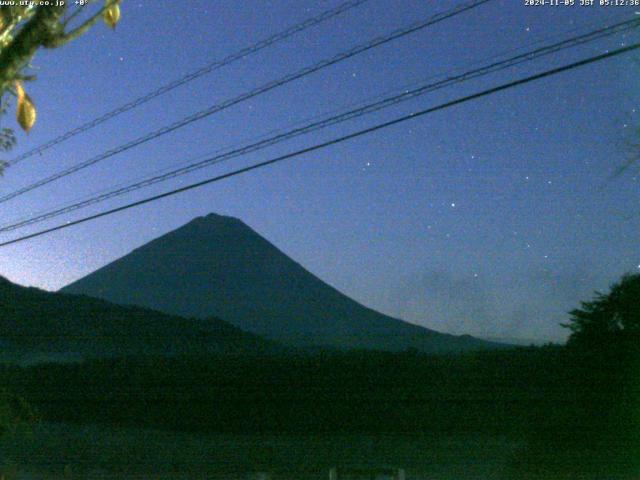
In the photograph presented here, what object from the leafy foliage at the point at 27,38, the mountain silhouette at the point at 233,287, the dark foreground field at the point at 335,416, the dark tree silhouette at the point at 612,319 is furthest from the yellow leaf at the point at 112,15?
the mountain silhouette at the point at 233,287

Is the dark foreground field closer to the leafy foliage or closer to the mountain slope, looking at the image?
the mountain slope

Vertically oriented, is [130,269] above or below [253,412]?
above

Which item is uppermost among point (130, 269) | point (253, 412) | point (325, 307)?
point (130, 269)

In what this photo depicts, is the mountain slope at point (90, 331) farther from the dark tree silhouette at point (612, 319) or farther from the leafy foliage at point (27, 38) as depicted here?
the leafy foliage at point (27, 38)

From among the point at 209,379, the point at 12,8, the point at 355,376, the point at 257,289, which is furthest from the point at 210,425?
the point at 257,289

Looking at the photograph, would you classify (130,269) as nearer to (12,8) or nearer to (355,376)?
(355,376)

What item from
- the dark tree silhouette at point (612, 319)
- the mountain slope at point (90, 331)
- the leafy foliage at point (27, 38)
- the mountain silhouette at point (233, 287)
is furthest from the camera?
the mountain silhouette at point (233, 287)

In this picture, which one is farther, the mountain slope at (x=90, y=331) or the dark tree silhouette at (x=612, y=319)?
the mountain slope at (x=90, y=331)
